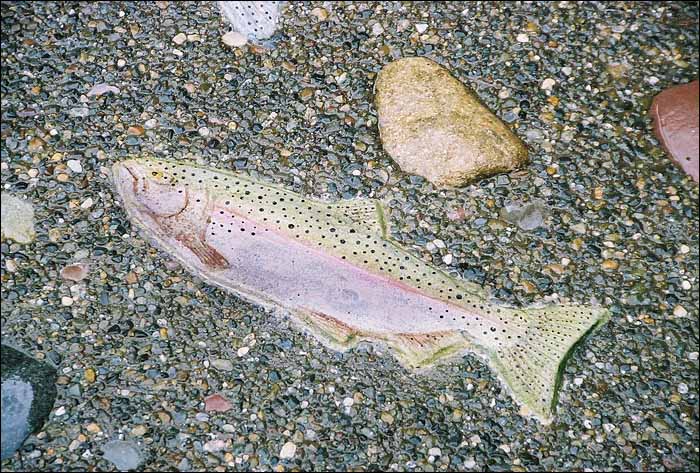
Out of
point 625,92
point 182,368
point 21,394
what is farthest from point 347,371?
point 625,92

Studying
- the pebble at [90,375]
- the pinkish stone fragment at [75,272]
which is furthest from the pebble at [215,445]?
the pinkish stone fragment at [75,272]

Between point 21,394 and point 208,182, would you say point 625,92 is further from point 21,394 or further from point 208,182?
point 21,394

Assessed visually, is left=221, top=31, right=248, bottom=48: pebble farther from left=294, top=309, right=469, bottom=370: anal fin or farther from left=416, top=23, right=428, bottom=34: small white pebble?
left=294, top=309, right=469, bottom=370: anal fin

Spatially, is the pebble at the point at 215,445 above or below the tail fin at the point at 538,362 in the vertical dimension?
below

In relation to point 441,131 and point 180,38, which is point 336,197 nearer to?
point 441,131

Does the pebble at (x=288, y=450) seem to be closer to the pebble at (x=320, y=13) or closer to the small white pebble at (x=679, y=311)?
the small white pebble at (x=679, y=311)

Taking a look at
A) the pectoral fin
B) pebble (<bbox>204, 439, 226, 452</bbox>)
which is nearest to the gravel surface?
pebble (<bbox>204, 439, 226, 452</bbox>)

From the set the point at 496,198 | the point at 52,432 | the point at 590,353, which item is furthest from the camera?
the point at 496,198
